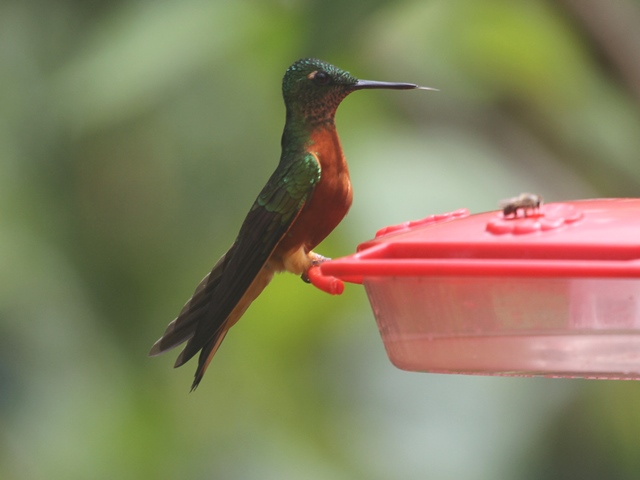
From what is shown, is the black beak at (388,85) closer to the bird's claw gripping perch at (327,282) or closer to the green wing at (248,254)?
the green wing at (248,254)

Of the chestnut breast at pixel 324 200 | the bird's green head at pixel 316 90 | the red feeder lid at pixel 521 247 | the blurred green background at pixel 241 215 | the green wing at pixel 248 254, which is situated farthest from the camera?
the blurred green background at pixel 241 215

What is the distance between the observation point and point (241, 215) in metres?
5.69

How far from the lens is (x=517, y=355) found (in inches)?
77.3

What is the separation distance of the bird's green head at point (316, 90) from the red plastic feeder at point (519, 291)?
0.76 m

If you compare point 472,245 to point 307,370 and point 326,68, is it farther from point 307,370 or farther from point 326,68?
point 307,370

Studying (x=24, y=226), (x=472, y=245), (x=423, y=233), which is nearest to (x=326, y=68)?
(x=423, y=233)

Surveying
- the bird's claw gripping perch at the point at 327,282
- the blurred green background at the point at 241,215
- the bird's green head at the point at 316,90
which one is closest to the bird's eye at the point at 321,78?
the bird's green head at the point at 316,90

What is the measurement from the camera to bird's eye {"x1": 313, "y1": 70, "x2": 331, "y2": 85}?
277cm

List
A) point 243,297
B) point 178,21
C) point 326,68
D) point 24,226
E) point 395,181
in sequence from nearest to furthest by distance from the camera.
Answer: point 243,297 < point 326,68 < point 395,181 < point 178,21 < point 24,226

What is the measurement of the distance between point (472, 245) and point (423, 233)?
0.67 ft

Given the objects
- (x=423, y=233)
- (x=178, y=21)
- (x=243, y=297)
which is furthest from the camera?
(x=178, y=21)

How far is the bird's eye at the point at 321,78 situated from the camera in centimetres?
277

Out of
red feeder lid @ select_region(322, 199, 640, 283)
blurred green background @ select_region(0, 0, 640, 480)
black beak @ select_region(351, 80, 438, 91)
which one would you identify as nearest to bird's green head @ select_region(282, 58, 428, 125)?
black beak @ select_region(351, 80, 438, 91)

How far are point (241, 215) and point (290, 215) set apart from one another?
3.15 metres
